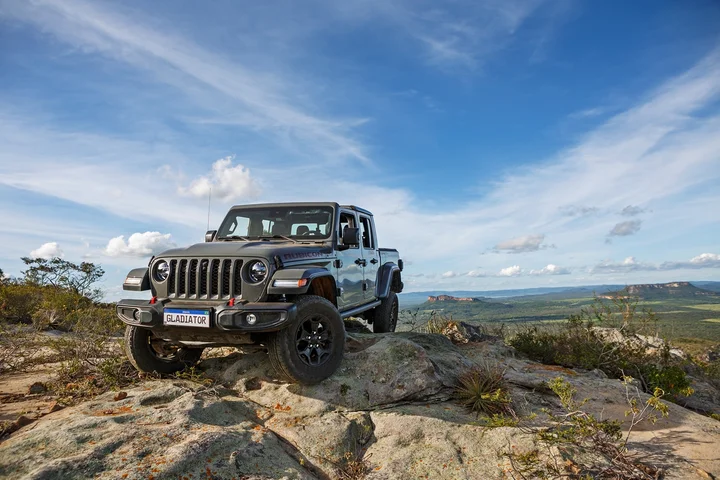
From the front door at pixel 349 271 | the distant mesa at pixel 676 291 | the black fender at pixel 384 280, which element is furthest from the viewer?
the distant mesa at pixel 676 291

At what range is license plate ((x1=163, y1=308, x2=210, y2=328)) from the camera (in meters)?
4.37

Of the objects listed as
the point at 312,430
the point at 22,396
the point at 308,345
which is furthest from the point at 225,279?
the point at 22,396

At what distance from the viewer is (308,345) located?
4656mm

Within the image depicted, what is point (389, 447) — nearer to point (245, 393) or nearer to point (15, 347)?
point (245, 393)

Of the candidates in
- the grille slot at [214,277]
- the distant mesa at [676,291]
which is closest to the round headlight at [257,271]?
the grille slot at [214,277]

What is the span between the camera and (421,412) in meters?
4.48

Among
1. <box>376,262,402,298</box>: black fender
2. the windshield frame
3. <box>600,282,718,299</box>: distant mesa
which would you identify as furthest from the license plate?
<box>600,282,718,299</box>: distant mesa

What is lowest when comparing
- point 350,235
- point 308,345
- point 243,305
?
point 308,345

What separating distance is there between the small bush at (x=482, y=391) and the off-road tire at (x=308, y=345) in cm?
142

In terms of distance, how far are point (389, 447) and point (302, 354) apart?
4.13ft

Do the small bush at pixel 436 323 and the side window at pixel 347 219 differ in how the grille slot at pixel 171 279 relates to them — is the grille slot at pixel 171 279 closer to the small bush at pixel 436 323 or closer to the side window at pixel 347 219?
the side window at pixel 347 219

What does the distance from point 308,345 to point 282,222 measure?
2273 mm

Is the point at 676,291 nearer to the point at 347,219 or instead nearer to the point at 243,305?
the point at 347,219

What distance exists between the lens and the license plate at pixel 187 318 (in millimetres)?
4367
